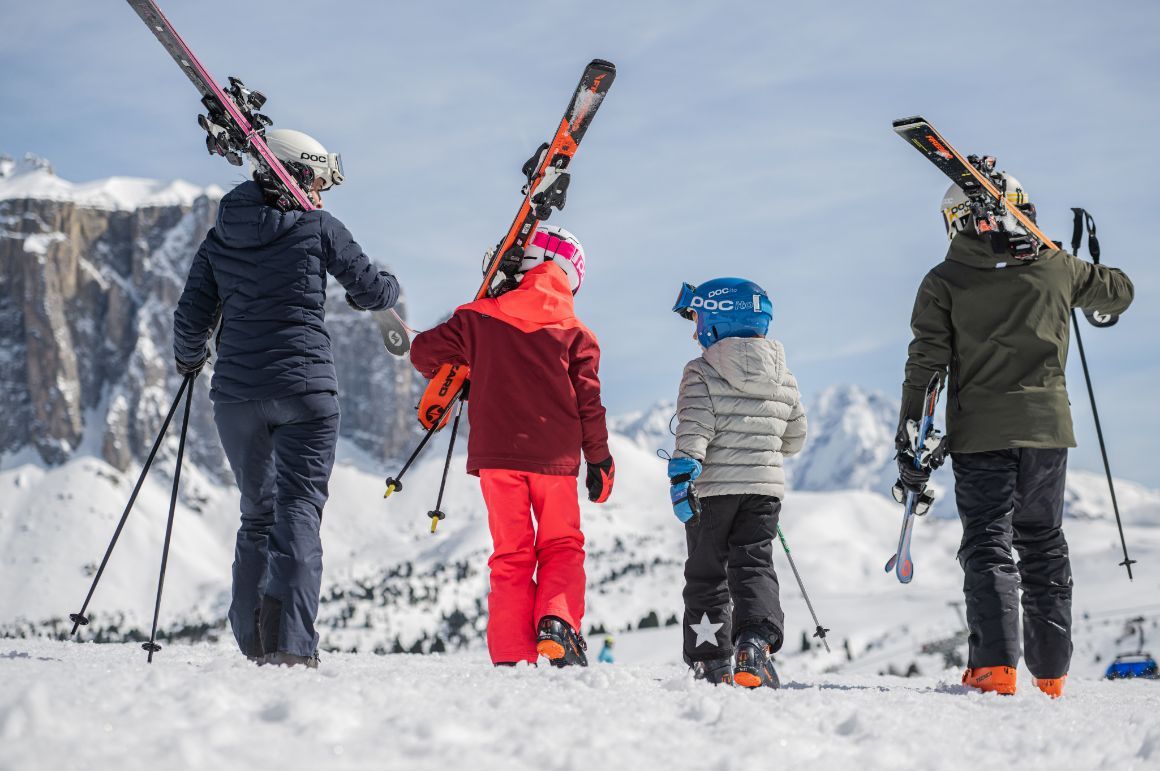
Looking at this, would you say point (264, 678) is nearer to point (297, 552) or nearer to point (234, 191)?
point (297, 552)

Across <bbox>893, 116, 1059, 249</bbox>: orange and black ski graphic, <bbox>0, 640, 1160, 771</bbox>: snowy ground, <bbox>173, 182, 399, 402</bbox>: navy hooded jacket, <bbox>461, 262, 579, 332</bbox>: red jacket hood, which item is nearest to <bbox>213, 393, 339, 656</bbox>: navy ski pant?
<bbox>173, 182, 399, 402</bbox>: navy hooded jacket

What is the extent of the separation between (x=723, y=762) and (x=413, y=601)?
580 ft

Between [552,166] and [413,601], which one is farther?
[413,601]

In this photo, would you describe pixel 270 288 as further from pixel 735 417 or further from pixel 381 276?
pixel 735 417

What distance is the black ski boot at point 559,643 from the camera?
16.6 feet

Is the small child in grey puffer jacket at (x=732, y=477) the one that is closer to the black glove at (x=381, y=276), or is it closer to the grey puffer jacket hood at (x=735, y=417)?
the grey puffer jacket hood at (x=735, y=417)

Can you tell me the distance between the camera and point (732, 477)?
5332mm

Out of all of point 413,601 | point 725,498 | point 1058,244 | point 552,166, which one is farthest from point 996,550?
point 413,601

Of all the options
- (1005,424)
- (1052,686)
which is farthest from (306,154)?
(1052,686)

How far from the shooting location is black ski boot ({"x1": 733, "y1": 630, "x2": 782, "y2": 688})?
4.82 meters

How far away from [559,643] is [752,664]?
96cm

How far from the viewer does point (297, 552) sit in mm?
4680

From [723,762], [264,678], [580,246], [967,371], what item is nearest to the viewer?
[723,762]

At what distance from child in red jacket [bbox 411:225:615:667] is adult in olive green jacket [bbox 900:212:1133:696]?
5.89ft
